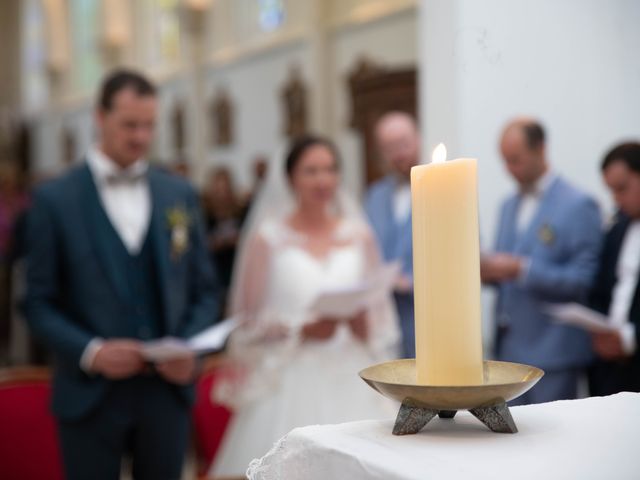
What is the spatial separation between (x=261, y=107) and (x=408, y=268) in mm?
8919

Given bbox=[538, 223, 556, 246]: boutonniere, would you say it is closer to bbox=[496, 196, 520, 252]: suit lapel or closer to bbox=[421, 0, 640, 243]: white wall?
bbox=[496, 196, 520, 252]: suit lapel

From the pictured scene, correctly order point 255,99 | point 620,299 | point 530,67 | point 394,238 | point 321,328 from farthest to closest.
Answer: point 255,99
point 394,238
point 321,328
point 620,299
point 530,67

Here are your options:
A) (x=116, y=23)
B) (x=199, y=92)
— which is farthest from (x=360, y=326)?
(x=116, y=23)

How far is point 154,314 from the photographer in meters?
3.03

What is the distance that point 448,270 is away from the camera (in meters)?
0.81

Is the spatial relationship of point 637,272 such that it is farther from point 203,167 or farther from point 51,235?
point 203,167

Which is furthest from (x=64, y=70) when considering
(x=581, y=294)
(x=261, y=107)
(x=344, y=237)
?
(x=581, y=294)

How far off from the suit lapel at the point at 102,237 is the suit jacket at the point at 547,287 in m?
Answer: 1.23

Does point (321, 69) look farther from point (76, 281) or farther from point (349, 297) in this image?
point (76, 281)

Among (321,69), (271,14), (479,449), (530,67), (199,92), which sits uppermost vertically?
(271,14)

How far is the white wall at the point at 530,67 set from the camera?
0.98m

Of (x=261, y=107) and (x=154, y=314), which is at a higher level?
(x=261, y=107)

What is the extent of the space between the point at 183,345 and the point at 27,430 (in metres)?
0.87

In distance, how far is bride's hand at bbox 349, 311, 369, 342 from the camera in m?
4.07
